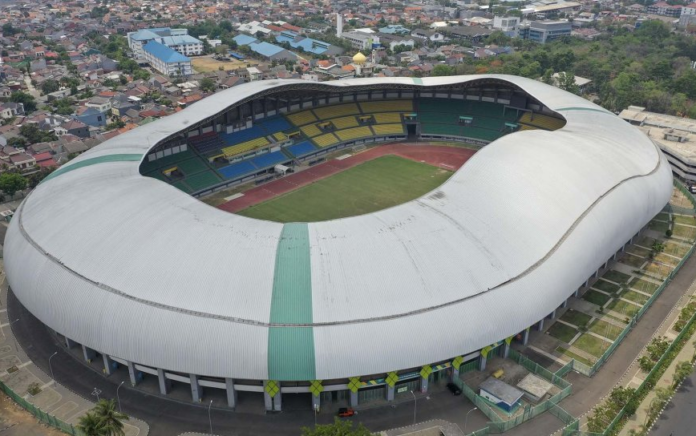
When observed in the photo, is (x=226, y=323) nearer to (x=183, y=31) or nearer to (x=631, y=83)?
(x=631, y=83)

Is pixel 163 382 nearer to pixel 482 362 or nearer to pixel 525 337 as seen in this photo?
pixel 482 362

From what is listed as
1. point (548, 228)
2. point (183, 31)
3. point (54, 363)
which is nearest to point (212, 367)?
point (54, 363)

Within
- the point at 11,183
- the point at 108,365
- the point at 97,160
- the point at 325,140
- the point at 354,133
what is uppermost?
the point at 97,160

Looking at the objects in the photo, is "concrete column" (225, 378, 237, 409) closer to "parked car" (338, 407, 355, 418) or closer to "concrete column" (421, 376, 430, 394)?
"parked car" (338, 407, 355, 418)

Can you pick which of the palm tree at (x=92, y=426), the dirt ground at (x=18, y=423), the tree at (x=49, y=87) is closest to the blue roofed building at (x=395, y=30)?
the tree at (x=49, y=87)

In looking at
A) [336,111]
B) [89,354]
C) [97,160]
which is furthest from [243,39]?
[89,354]

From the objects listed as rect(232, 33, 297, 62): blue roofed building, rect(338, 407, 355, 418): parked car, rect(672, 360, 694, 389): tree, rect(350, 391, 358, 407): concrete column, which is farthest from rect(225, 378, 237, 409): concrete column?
rect(232, 33, 297, 62): blue roofed building
